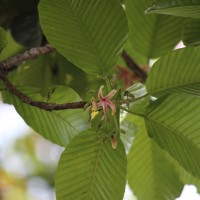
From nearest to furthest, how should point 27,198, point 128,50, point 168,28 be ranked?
point 168,28 → point 128,50 → point 27,198

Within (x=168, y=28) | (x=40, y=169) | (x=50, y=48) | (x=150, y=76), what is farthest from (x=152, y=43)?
(x=40, y=169)

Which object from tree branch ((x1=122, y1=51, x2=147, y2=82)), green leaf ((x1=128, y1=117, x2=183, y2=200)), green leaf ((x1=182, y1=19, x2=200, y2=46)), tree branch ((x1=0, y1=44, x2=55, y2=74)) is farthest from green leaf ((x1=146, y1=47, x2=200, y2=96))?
tree branch ((x1=122, y1=51, x2=147, y2=82))

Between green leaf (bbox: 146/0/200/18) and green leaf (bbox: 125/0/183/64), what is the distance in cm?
32

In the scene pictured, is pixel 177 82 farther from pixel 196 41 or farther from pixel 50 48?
pixel 50 48

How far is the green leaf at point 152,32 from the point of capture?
1116 mm

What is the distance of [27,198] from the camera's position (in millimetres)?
2688

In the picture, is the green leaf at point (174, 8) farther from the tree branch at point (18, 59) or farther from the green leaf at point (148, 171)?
the green leaf at point (148, 171)

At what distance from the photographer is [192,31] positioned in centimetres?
86

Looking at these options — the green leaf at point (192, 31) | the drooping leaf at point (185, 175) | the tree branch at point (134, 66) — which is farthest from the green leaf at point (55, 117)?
the tree branch at point (134, 66)

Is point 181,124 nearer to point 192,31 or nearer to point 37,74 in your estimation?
point 192,31

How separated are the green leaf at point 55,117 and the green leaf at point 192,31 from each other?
9.0 inches

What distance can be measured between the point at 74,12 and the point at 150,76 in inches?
6.3

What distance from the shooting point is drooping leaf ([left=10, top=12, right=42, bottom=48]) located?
1137mm

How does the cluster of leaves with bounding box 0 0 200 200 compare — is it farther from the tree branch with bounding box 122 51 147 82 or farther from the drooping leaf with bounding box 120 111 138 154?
the tree branch with bounding box 122 51 147 82
